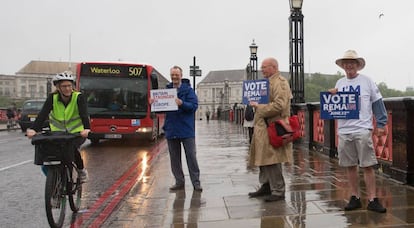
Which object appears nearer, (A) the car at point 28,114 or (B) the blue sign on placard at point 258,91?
(B) the blue sign on placard at point 258,91

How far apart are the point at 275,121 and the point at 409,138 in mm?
2431

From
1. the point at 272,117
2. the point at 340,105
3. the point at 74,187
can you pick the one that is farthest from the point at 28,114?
the point at 340,105

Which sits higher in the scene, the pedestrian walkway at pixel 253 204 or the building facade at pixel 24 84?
the building facade at pixel 24 84

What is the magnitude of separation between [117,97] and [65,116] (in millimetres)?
9743

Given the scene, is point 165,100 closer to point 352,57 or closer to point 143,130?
point 352,57

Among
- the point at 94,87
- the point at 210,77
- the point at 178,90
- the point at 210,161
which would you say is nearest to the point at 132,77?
the point at 94,87

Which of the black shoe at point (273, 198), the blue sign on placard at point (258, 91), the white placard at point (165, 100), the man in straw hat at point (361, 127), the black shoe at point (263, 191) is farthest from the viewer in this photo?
the white placard at point (165, 100)

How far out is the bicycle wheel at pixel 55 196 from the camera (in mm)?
4461

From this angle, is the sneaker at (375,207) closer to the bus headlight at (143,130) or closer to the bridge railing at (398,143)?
the bridge railing at (398,143)

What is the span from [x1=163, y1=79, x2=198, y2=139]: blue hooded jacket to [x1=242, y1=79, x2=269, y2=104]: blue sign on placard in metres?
1.18

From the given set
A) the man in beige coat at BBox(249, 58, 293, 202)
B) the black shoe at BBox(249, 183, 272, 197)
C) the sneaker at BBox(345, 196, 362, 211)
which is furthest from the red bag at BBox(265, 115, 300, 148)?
the sneaker at BBox(345, 196, 362, 211)

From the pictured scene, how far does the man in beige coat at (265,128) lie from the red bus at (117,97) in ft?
31.0

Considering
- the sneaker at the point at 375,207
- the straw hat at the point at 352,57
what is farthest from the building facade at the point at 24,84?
the sneaker at the point at 375,207

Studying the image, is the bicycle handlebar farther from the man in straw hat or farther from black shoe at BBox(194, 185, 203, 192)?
the man in straw hat
